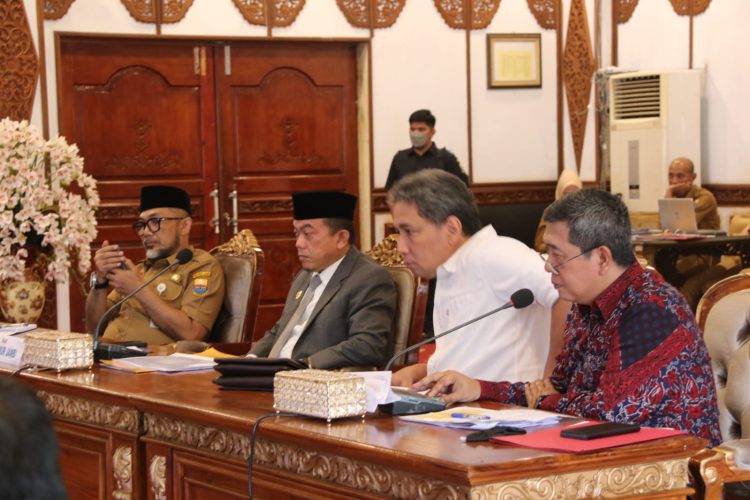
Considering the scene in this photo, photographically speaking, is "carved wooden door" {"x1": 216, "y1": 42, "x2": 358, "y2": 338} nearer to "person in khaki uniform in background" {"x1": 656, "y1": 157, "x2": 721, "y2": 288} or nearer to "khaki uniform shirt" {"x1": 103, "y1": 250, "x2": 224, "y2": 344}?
"person in khaki uniform in background" {"x1": 656, "y1": 157, "x2": 721, "y2": 288}

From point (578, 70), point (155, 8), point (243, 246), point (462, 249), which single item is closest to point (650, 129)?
point (578, 70)

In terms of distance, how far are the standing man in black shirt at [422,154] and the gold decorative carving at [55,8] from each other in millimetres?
2265

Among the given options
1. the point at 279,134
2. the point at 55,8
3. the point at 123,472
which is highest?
the point at 55,8

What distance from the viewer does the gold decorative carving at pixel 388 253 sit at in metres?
3.89

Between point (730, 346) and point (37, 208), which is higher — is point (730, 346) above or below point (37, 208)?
below

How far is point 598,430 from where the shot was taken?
Answer: 6.88 ft

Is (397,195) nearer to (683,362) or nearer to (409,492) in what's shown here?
(683,362)

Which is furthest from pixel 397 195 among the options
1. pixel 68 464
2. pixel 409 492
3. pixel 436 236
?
pixel 409 492

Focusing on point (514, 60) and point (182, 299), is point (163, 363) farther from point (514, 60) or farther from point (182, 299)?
point (514, 60)

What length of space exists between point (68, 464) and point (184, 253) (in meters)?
0.90

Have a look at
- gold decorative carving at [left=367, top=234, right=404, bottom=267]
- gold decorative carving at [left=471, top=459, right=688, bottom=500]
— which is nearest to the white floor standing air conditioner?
gold decorative carving at [left=367, top=234, right=404, bottom=267]

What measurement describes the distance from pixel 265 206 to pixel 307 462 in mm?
5882

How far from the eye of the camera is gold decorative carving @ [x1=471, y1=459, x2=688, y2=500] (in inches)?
75.5

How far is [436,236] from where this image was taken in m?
3.25
